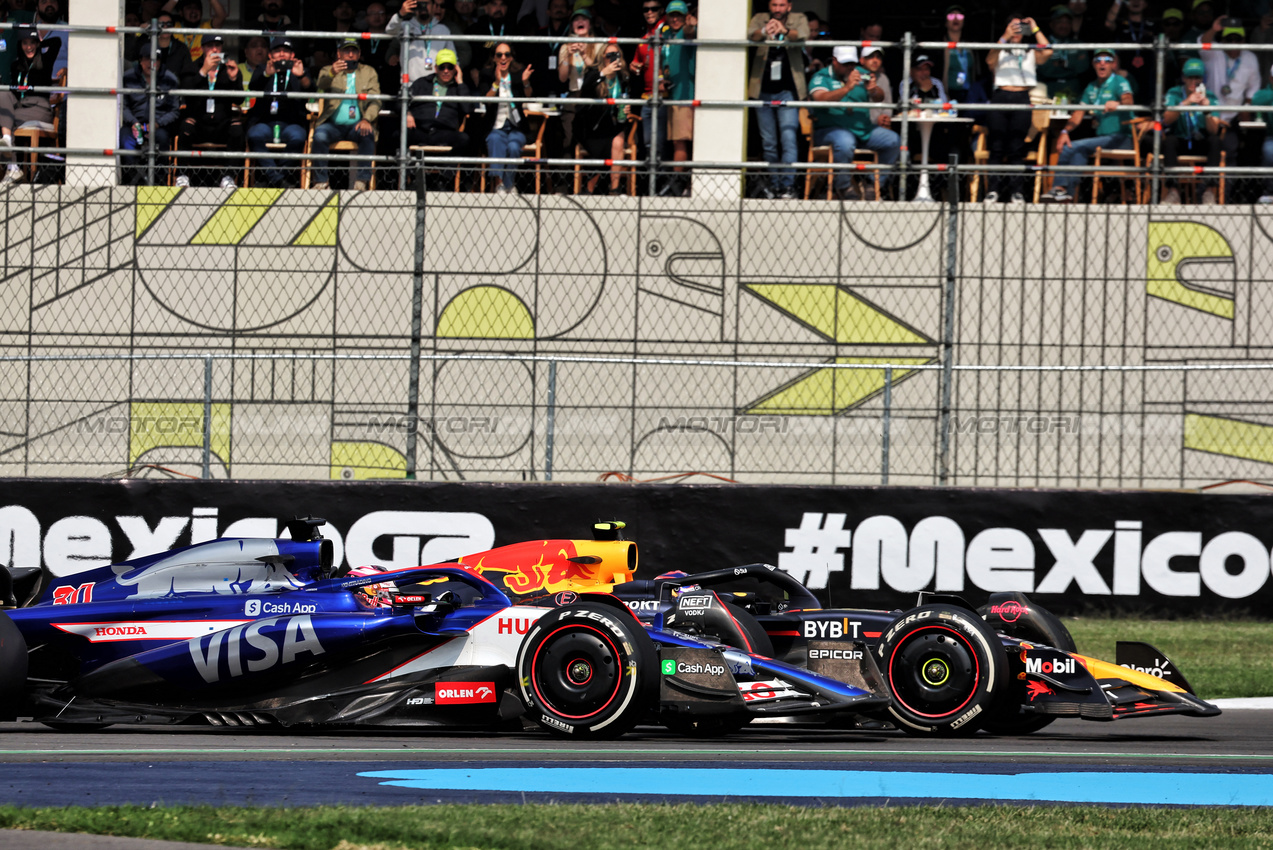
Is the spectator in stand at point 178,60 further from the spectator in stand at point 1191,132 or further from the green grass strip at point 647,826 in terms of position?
the green grass strip at point 647,826

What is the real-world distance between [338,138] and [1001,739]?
33.1 ft

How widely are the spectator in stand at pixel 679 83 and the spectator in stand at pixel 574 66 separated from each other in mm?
727

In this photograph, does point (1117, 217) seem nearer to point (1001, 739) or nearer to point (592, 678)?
point (1001, 739)

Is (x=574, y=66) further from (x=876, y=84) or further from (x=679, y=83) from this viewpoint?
(x=876, y=84)

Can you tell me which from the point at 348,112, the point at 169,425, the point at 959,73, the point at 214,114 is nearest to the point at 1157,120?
the point at 959,73

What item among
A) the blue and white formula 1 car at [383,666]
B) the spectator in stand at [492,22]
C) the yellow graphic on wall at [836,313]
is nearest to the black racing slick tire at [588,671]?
the blue and white formula 1 car at [383,666]

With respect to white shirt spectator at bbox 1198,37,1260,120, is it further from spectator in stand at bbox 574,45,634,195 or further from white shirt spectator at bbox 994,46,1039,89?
spectator in stand at bbox 574,45,634,195

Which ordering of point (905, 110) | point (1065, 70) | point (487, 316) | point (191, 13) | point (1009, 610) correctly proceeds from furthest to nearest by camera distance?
1. point (191, 13)
2. point (1065, 70)
3. point (487, 316)
4. point (905, 110)
5. point (1009, 610)

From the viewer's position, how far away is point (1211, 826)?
5.34 meters

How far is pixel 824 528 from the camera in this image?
1230 centimetres

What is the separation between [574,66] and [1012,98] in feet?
14.0

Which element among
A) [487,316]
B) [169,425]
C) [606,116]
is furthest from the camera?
[606,116]

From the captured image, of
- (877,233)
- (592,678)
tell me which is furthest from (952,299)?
(592,678)

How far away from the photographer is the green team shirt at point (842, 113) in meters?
15.4
